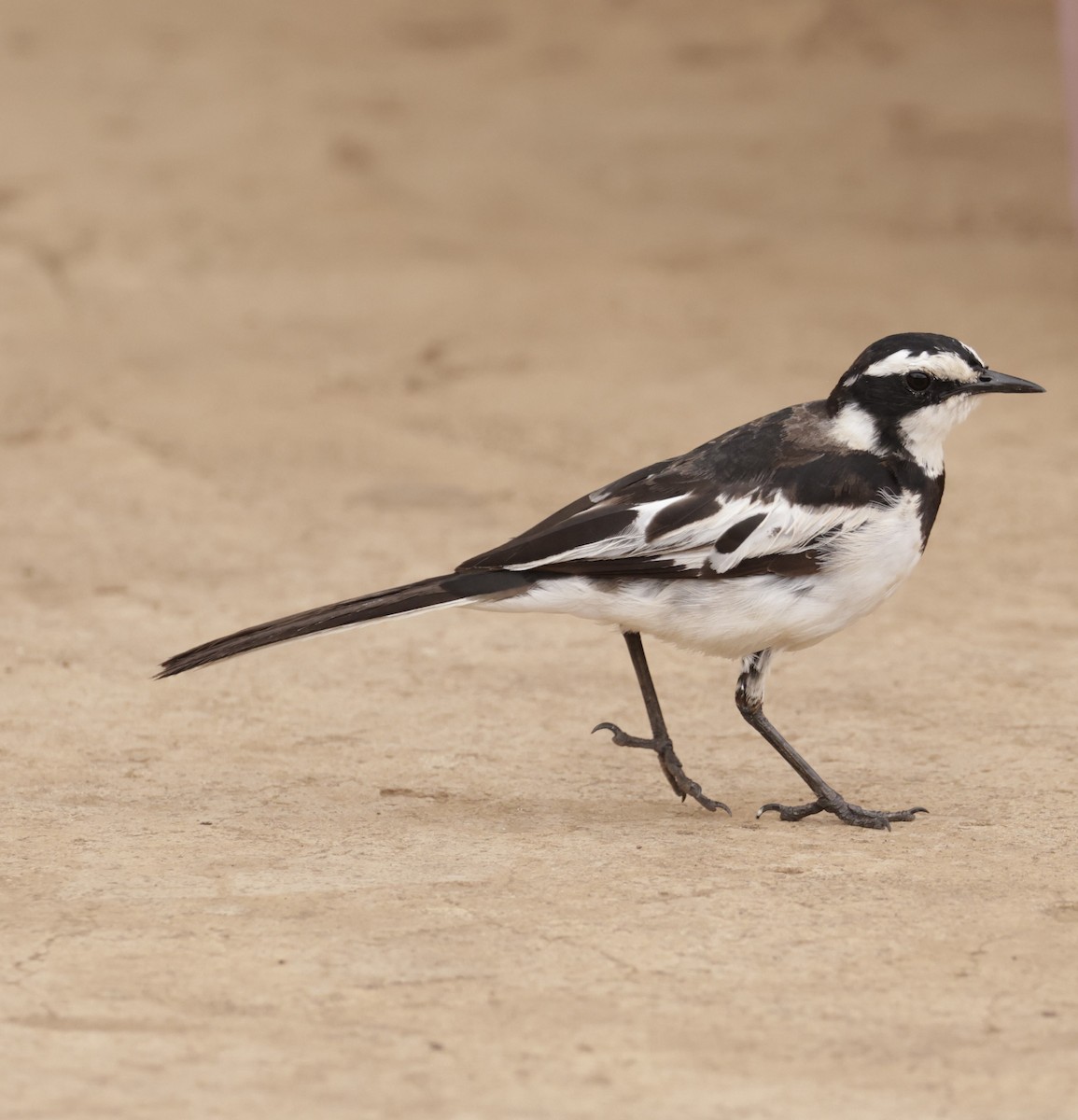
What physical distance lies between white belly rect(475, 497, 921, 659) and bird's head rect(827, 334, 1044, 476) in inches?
7.6

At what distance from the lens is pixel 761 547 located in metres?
4.80

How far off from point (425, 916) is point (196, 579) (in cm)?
293

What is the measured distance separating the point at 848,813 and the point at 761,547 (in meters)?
0.74

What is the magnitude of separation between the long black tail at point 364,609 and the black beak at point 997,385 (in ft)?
4.16

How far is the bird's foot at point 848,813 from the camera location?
4.89 meters

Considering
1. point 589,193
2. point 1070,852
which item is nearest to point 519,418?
point 589,193

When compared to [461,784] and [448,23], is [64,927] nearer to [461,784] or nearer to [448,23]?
[461,784]

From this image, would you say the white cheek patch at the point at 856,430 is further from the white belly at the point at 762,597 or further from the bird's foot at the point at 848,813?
the bird's foot at the point at 848,813

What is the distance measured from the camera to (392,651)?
6.32 m

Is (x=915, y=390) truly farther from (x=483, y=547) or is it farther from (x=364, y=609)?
(x=483, y=547)

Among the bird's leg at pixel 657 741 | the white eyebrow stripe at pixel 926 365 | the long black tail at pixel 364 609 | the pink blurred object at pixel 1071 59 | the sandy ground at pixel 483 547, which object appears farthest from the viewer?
the pink blurred object at pixel 1071 59

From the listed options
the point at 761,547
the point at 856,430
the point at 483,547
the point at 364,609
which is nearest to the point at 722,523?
the point at 761,547

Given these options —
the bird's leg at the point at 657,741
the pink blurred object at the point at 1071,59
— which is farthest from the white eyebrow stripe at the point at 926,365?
the pink blurred object at the point at 1071,59

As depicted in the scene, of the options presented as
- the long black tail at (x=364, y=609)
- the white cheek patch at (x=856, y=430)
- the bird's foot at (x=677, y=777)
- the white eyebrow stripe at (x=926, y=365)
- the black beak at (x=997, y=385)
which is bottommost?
the bird's foot at (x=677, y=777)
